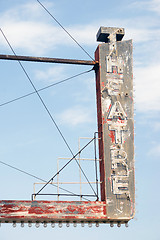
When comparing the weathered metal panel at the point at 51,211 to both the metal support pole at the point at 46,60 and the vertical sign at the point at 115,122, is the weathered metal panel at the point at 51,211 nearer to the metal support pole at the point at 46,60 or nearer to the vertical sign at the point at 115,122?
the vertical sign at the point at 115,122

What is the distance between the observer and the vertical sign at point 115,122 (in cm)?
2655

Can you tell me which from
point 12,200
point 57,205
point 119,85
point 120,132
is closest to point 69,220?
point 57,205

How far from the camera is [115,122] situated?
2734 centimetres

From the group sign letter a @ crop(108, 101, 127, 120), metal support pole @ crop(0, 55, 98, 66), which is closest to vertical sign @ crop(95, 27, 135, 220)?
sign letter a @ crop(108, 101, 127, 120)

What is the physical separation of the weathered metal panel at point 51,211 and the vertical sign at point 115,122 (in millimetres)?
614

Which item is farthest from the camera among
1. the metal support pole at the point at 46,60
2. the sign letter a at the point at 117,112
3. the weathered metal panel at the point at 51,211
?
the metal support pole at the point at 46,60

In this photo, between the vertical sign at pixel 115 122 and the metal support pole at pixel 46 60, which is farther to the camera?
the metal support pole at pixel 46 60

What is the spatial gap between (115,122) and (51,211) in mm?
4944

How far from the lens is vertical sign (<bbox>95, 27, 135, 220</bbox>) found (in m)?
26.6

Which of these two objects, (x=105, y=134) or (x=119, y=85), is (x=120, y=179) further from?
(x=119, y=85)

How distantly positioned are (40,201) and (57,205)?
28.9 inches

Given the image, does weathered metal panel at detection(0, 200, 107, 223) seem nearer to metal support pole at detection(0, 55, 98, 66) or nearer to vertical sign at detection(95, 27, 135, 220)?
vertical sign at detection(95, 27, 135, 220)

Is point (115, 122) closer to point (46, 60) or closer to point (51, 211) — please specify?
point (46, 60)

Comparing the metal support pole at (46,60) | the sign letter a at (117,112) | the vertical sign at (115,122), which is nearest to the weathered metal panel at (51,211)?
the vertical sign at (115,122)
